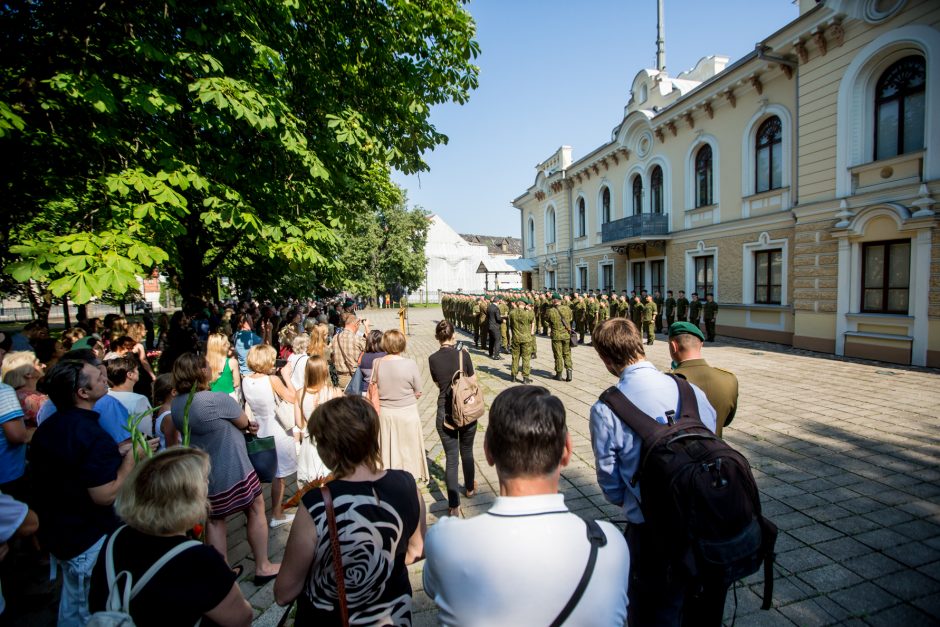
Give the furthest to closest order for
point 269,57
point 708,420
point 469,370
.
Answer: point 269,57
point 469,370
point 708,420

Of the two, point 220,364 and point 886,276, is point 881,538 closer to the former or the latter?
point 220,364

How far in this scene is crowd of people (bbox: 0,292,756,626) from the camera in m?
1.12

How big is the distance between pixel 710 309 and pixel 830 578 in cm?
1279

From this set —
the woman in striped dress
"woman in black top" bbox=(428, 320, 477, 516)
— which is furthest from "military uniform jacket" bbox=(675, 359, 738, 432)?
the woman in striped dress

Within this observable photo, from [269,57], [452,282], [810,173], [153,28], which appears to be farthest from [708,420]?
[452,282]

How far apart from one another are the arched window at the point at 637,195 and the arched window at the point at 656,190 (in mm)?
734

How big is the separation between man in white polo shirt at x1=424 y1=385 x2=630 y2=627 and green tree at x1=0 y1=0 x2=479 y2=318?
3.94 m

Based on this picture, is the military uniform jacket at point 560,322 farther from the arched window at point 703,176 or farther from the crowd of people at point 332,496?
the arched window at point 703,176

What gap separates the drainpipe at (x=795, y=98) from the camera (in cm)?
1194

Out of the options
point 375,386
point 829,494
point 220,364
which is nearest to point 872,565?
point 829,494

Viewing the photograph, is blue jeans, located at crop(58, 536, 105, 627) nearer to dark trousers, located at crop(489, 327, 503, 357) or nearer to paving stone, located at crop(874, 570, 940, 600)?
paving stone, located at crop(874, 570, 940, 600)

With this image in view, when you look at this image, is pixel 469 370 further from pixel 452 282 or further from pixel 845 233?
pixel 452 282

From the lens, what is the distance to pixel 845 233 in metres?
10.5

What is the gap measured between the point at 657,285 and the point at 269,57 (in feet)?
56.9
